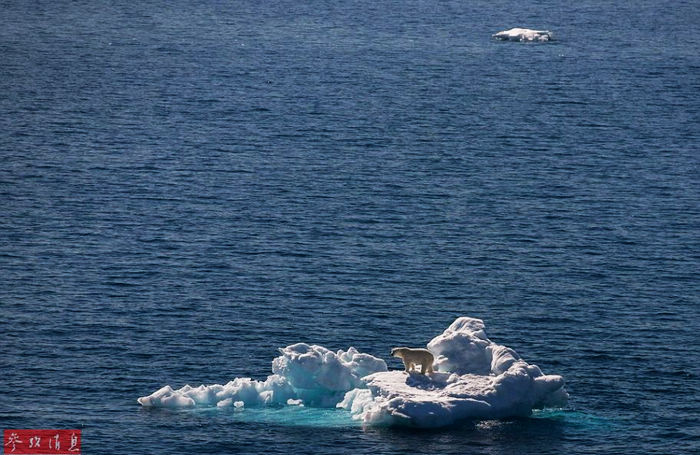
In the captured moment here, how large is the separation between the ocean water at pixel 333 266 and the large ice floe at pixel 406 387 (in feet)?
4.52

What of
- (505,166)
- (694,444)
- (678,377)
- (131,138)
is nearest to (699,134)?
(505,166)

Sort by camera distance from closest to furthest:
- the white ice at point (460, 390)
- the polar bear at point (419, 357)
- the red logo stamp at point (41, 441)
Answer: the red logo stamp at point (41, 441) < the white ice at point (460, 390) < the polar bear at point (419, 357)

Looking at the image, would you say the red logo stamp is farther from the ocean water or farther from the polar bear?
the polar bear

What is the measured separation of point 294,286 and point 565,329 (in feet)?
83.9

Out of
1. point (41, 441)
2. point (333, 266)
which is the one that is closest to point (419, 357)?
point (41, 441)

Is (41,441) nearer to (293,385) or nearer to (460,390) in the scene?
(293,385)

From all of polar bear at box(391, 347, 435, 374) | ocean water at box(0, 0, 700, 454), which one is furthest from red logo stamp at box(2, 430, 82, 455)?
polar bear at box(391, 347, 435, 374)

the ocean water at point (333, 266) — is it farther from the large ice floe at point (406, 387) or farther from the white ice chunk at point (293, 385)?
the white ice chunk at point (293, 385)

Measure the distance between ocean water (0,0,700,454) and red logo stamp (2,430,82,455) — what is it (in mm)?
1153

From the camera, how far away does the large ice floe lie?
94438mm

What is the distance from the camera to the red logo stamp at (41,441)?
302 feet

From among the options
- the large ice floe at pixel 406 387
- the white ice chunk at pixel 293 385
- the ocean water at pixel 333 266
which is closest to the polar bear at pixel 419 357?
the large ice floe at pixel 406 387

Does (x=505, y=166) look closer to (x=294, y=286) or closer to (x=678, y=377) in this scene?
(x=294, y=286)

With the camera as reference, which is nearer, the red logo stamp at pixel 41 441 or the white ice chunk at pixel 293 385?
the red logo stamp at pixel 41 441
